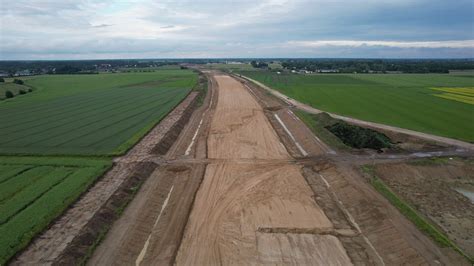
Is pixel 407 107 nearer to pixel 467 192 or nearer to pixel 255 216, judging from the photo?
pixel 467 192

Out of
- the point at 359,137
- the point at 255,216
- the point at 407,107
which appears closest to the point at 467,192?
the point at 359,137

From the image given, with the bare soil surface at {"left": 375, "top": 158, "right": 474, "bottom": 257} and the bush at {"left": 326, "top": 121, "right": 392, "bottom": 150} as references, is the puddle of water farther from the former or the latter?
the bush at {"left": 326, "top": 121, "right": 392, "bottom": 150}

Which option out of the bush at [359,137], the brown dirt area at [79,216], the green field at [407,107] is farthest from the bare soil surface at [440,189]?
the brown dirt area at [79,216]

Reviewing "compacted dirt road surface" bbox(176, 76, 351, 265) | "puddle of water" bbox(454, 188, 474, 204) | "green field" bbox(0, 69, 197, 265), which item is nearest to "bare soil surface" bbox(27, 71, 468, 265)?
"compacted dirt road surface" bbox(176, 76, 351, 265)

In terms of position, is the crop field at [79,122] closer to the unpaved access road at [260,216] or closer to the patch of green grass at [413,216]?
the unpaved access road at [260,216]

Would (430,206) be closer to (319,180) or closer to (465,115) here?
(319,180)

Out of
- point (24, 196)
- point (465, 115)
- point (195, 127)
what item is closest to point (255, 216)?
point (24, 196)
